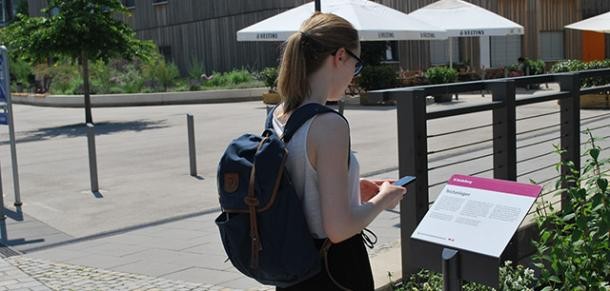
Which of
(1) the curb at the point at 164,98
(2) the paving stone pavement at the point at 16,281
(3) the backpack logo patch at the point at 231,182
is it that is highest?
(3) the backpack logo patch at the point at 231,182

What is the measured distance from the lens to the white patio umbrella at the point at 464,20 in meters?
24.0

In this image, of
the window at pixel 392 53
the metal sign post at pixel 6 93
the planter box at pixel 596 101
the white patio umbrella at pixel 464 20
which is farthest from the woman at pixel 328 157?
the window at pixel 392 53

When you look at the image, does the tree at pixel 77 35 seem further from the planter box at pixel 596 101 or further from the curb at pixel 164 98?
the planter box at pixel 596 101

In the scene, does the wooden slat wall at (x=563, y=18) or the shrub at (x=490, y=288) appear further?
the wooden slat wall at (x=563, y=18)

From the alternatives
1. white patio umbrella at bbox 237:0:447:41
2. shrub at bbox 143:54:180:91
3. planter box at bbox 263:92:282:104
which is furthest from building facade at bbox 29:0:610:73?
white patio umbrella at bbox 237:0:447:41

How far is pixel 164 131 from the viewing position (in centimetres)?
1995

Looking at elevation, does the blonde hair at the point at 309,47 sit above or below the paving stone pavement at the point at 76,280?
above

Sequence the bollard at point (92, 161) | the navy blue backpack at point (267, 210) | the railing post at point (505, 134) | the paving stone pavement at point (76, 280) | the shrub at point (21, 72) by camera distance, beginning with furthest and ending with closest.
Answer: the shrub at point (21, 72) < the bollard at point (92, 161) < the paving stone pavement at point (76, 280) < the railing post at point (505, 134) < the navy blue backpack at point (267, 210)

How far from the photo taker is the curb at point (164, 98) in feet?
97.4

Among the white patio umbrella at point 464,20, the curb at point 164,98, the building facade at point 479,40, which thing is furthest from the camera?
the building facade at point 479,40

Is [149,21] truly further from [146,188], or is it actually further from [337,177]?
[337,177]

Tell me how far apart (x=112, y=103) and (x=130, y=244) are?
79.5 ft

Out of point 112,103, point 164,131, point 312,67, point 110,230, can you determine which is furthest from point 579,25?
point 112,103

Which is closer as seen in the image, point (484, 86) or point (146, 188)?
point (484, 86)
